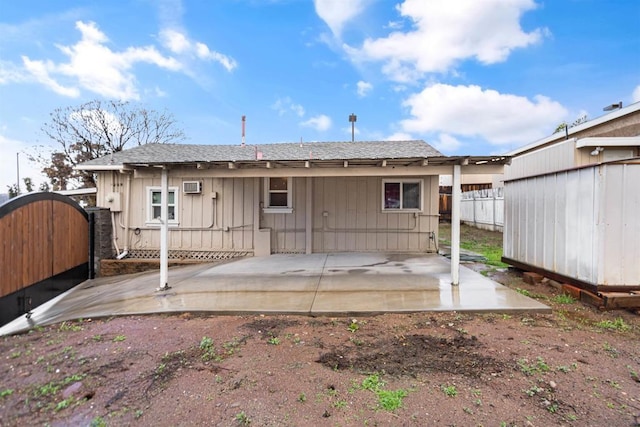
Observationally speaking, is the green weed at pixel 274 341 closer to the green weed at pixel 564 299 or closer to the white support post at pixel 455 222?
the white support post at pixel 455 222

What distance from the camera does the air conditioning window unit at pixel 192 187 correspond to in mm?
8727

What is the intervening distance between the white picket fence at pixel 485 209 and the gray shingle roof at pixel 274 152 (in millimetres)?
6057

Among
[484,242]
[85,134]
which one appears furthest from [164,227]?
A: [85,134]

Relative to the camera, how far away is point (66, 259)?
23.1 feet

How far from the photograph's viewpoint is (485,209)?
15.0 meters

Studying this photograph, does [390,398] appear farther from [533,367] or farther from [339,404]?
[533,367]

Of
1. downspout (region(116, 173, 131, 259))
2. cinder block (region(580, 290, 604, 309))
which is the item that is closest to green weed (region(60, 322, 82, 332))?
downspout (region(116, 173, 131, 259))

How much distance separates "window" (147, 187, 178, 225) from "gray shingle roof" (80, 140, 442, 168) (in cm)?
90

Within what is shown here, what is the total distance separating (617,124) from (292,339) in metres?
12.2

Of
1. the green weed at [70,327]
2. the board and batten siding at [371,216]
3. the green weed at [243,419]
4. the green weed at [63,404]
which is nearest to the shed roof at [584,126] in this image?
the board and batten siding at [371,216]

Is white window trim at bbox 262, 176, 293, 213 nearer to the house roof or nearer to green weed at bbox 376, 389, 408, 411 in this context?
the house roof

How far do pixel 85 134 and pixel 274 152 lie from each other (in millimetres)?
14029

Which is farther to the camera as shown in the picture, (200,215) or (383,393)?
(200,215)

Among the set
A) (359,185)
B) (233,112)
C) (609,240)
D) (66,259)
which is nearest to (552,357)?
(609,240)
